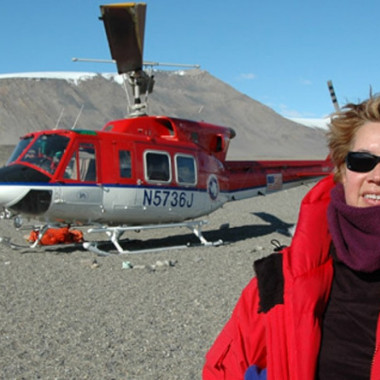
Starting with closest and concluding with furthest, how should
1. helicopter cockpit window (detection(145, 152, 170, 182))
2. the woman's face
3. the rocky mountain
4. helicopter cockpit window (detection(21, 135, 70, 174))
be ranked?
1. the woman's face
2. helicopter cockpit window (detection(21, 135, 70, 174))
3. helicopter cockpit window (detection(145, 152, 170, 182))
4. the rocky mountain

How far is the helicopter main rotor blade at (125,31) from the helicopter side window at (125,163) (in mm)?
1546

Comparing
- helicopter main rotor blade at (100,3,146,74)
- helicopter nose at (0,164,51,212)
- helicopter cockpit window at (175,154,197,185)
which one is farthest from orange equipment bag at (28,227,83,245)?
helicopter main rotor blade at (100,3,146,74)

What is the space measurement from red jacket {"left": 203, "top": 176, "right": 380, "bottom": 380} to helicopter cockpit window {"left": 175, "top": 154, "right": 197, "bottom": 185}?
786cm

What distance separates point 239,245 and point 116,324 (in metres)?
5.38

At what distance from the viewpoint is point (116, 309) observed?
5.44 metres

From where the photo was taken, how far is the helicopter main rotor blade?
7.91 m

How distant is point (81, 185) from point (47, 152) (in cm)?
76

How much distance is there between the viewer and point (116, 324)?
16.1 feet

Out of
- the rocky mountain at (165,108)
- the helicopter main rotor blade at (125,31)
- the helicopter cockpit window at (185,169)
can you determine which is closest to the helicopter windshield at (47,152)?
the helicopter main rotor blade at (125,31)

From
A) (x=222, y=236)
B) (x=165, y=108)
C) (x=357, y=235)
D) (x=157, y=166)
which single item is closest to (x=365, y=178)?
(x=357, y=235)

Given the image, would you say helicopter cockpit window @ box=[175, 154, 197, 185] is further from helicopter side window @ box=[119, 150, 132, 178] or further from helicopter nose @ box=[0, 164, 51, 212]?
helicopter nose @ box=[0, 164, 51, 212]

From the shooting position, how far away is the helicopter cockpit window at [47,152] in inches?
328

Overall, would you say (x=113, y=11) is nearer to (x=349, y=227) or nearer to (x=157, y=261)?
(x=157, y=261)

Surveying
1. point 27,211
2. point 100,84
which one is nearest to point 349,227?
point 27,211
